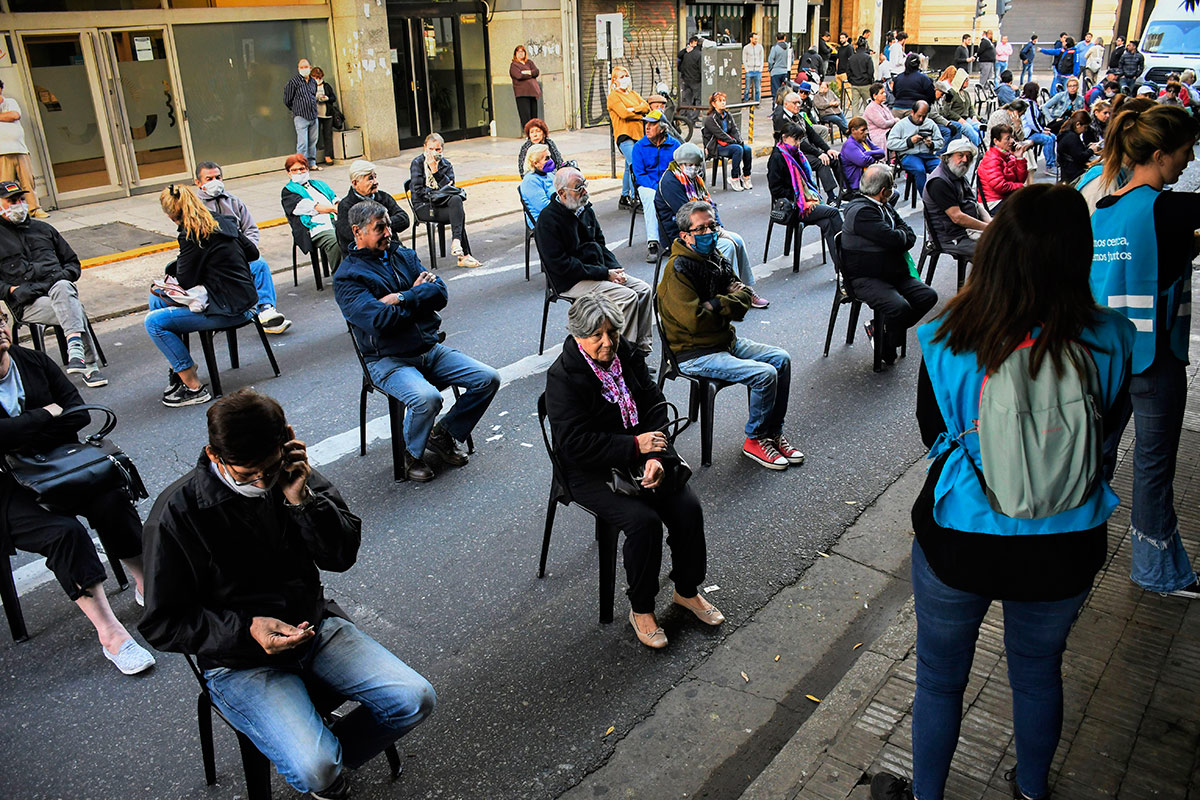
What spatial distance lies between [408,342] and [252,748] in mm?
3160

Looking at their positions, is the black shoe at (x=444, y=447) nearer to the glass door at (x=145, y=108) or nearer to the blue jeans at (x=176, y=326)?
the blue jeans at (x=176, y=326)

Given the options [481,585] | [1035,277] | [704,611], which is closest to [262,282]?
[481,585]

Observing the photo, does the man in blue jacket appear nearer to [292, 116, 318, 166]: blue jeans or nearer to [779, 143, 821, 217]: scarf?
[779, 143, 821, 217]: scarf

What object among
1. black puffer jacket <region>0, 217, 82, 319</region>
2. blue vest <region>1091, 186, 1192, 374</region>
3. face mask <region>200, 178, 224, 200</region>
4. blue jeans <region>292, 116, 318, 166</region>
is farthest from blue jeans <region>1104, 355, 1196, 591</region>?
blue jeans <region>292, 116, 318, 166</region>

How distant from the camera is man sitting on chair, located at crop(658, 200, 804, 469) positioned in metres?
5.95

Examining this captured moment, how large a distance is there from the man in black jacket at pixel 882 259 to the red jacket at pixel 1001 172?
199 cm

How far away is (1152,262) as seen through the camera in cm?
385

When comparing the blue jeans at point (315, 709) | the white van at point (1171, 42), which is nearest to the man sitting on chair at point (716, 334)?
the blue jeans at point (315, 709)

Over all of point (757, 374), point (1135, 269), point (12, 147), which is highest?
point (12, 147)

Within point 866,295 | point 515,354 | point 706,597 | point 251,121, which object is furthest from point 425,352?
point 251,121

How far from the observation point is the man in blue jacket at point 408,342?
5.91m

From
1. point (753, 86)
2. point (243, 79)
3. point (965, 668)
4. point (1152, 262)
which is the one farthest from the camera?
point (753, 86)

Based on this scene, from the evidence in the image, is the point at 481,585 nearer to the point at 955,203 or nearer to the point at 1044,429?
the point at 1044,429

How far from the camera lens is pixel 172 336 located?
7.20 meters
